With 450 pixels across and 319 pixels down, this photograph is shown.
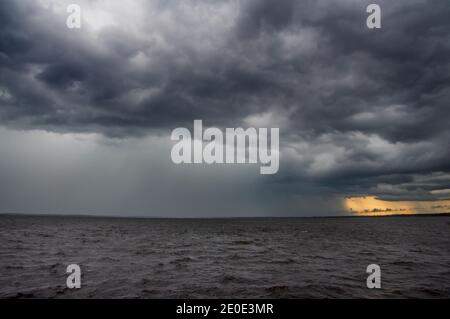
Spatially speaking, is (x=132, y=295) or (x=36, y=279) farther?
(x=36, y=279)

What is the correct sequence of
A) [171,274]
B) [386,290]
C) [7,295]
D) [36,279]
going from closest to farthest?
1. [7,295]
2. [386,290]
3. [36,279]
4. [171,274]

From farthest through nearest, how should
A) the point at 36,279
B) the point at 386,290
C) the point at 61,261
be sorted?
the point at 61,261 → the point at 36,279 → the point at 386,290

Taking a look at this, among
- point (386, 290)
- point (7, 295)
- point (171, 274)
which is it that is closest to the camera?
point (7, 295)

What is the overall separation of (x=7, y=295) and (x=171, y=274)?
410 inches

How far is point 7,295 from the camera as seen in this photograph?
17.7 metres

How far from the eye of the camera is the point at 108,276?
76.1 ft
